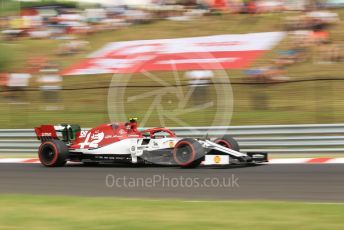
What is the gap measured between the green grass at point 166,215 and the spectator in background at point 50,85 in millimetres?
12672

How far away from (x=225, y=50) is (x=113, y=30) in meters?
7.26

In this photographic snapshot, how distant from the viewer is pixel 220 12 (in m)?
29.9

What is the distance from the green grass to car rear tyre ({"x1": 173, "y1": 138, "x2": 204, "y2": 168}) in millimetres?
3791

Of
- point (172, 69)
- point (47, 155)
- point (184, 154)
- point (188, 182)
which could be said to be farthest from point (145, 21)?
point (188, 182)

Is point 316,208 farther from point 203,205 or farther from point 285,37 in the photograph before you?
point 285,37

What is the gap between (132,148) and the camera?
1201 cm

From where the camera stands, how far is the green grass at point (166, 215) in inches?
230

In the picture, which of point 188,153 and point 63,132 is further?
point 63,132

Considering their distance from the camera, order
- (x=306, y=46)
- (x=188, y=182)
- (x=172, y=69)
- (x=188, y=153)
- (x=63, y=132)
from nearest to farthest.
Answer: (x=188, y=182), (x=188, y=153), (x=63, y=132), (x=306, y=46), (x=172, y=69)

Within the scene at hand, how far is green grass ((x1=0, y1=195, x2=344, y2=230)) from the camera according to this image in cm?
583

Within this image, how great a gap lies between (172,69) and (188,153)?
1392cm

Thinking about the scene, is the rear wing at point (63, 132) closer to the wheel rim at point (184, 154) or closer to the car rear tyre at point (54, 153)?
the car rear tyre at point (54, 153)

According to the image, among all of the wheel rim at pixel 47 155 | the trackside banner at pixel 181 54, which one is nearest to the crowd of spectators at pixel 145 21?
the trackside banner at pixel 181 54

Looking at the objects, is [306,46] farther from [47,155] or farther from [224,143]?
[47,155]
